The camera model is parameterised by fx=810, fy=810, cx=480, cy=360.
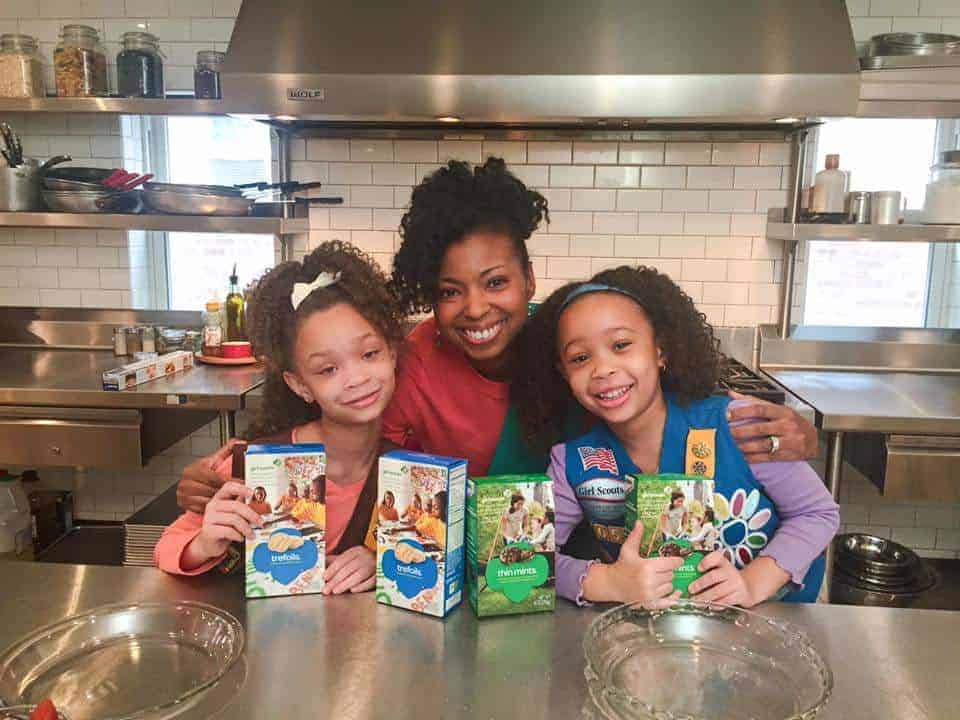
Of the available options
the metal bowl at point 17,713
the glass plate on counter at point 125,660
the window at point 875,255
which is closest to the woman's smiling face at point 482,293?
the glass plate on counter at point 125,660

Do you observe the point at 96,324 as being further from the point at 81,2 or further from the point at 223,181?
the point at 81,2

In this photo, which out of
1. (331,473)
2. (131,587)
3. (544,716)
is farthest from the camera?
(331,473)

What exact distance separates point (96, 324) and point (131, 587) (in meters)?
2.65

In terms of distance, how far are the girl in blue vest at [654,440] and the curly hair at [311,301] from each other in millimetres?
333

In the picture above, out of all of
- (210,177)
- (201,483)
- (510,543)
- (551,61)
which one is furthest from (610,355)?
(210,177)

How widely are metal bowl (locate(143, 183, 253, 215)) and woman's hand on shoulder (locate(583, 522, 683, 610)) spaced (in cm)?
243

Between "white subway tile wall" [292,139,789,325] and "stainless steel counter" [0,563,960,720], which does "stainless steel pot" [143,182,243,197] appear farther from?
"stainless steel counter" [0,563,960,720]

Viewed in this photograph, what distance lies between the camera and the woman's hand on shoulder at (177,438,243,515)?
1.40 metres

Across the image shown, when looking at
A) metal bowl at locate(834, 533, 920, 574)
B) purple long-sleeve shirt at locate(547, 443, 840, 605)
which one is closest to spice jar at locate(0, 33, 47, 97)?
purple long-sleeve shirt at locate(547, 443, 840, 605)

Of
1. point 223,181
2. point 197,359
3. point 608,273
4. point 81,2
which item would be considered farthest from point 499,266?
point 81,2

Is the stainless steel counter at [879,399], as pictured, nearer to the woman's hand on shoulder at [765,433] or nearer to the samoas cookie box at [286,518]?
the woman's hand on shoulder at [765,433]

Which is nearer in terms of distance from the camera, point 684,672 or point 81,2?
point 684,672

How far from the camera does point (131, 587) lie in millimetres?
1230

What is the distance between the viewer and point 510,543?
1085mm
